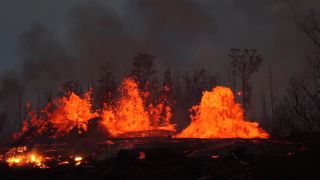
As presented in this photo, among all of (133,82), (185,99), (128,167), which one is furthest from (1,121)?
(185,99)

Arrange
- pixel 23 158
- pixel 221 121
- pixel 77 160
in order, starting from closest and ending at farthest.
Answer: pixel 77 160
pixel 23 158
pixel 221 121

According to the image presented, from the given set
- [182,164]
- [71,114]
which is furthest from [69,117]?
[182,164]

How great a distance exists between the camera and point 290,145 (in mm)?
29641

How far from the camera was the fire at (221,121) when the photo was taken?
4691 centimetres

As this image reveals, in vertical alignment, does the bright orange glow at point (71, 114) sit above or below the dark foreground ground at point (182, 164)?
above

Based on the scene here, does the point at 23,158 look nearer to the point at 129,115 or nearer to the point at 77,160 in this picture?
the point at 77,160

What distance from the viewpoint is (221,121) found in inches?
1882

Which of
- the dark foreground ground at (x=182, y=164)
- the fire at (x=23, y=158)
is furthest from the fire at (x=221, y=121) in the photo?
the fire at (x=23, y=158)

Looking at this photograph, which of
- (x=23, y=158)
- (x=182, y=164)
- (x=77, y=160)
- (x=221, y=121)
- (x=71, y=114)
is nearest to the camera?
(x=182, y=164)

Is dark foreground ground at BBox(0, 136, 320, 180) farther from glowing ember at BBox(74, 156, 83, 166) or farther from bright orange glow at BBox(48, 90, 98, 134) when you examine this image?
bright orange glow at BBox(48, 90, 98, 134)

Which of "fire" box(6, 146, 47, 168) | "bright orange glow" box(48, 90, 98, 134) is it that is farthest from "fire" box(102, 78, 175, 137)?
"fire" box(6, 146, 47, 168)

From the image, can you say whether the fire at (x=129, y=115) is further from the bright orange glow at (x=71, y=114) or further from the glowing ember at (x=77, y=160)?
the glowing ember at (x=77, y=160)

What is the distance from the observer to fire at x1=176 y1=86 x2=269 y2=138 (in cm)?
4691

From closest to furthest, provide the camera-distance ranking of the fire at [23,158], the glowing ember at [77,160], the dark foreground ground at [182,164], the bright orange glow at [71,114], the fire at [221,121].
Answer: the dark foreground ground at [182,164] < the glowing ember at [77,160] < the fire at [23,158] < the fire at [221,121] < the bright orange glow at [71,114]
